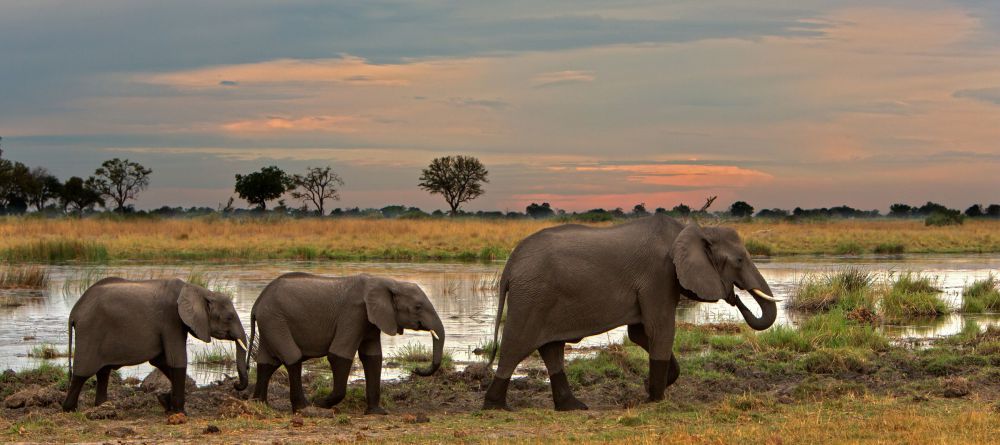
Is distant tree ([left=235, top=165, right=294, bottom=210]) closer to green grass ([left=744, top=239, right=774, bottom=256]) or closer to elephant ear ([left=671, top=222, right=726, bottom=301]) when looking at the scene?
green grass ([left=744, top=239, right=774, bottom=256])

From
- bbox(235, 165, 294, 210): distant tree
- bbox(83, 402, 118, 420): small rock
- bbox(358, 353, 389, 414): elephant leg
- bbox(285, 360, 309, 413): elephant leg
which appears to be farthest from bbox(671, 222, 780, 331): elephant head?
bbox(235, 165, 294, 210): distant tree

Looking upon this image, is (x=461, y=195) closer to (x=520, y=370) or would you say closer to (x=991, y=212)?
(x=991, y=212)

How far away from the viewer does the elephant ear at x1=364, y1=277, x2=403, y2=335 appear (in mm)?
10961

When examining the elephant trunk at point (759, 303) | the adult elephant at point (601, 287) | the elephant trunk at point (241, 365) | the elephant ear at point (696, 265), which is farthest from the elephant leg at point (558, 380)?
the elephant trunk at point (241, 365)

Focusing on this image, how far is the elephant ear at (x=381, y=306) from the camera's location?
10961 millimetres

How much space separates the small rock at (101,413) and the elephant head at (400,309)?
2488mm

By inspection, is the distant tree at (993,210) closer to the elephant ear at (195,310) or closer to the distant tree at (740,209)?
the distant tree at (740,209)

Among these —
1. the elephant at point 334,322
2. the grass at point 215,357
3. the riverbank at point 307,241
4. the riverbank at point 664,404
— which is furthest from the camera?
the riverbank at point 307,241

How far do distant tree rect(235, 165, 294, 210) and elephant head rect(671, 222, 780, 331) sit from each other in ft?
252

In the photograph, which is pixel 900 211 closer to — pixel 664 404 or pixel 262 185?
pixel 262 185

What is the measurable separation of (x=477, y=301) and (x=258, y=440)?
45.3 ft

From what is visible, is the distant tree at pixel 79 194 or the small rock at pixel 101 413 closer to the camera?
the small rock at pixel 101 413

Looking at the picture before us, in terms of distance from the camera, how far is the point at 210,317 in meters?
11.2

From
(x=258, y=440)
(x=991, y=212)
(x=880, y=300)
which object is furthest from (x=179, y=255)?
(x=991, y=212)
